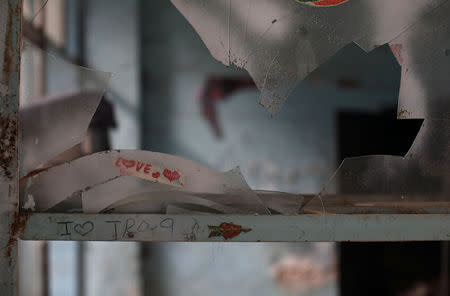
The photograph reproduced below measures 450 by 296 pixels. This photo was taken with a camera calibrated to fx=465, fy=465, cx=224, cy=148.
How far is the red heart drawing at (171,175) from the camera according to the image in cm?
64

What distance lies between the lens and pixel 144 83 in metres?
3.23

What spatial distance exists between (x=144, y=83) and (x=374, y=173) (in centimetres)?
273

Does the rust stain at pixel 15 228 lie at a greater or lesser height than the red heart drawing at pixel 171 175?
lesser

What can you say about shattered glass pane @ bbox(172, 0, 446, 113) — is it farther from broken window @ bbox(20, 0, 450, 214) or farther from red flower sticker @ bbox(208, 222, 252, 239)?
red flower sticker @ bbox(208, 222, 252, 239)

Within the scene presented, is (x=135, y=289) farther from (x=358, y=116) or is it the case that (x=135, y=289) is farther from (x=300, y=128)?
(x=358, y=116)

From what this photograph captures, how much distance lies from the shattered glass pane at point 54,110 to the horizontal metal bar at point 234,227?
3.8 inches

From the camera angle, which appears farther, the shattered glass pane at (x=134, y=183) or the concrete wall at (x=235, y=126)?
the concrete wall at (x=235, y=126)

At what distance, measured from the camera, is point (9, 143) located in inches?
23.5

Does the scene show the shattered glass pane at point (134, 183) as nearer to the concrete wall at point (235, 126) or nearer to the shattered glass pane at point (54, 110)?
the shattered glass pane at point (54, 110)

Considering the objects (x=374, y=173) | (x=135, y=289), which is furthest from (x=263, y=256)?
(x=374, y=173)

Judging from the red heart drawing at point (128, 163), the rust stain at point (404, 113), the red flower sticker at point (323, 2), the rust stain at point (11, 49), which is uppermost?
the red flower sticker at point (323, 2)

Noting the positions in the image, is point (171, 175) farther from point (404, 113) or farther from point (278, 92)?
point (404, 113)

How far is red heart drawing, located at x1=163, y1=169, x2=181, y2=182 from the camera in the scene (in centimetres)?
64

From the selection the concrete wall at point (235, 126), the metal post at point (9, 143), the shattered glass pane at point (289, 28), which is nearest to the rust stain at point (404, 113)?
the shattered glass pane at point (289, 28)
